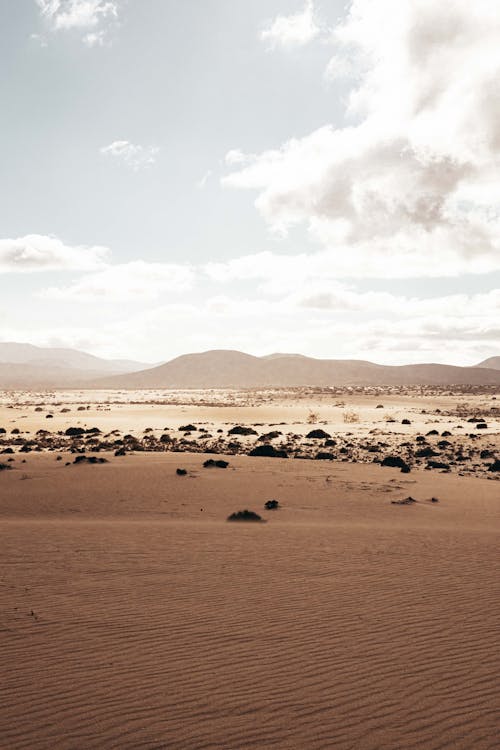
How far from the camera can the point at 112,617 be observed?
6512 mm

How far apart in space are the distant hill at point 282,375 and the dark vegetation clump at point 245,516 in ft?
503

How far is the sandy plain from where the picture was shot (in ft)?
14.3

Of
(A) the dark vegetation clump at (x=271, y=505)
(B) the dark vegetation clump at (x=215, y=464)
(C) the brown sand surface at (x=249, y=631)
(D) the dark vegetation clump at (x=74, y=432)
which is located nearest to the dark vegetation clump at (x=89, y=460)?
(B) the dark vegetation clump at (x=215, y=464)

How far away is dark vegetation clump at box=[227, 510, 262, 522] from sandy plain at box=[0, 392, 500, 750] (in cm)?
34

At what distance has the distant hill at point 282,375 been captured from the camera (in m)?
172

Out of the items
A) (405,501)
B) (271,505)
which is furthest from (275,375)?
(271,505)

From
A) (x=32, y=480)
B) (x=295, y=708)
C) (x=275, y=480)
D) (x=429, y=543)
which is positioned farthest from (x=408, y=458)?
(x=295, y=708)

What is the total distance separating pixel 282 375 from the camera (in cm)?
17888

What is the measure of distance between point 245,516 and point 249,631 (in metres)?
6.66

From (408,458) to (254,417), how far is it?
23.3 metres

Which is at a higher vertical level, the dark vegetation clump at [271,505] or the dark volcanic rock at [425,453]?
the dark volcanic rock at [425,453]

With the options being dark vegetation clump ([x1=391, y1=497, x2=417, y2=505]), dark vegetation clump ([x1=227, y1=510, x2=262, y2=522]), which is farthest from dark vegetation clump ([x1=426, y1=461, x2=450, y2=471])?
dark vegetation clump ([x1=227, y1=510, x2=262, y2=522])

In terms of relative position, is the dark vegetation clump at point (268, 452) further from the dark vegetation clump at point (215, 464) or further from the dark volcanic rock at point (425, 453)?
the dark volcanic rock at point (425, 453)

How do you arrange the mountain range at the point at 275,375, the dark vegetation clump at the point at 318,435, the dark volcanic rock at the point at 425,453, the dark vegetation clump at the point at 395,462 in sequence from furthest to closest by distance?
1. the mountain range at the point at 275,375
2. the dark vegetation clump at the point at 318,435
3. the dark volcanic rock at the point at 425,453
4. the dark vegetation clump at the point at 395,462
